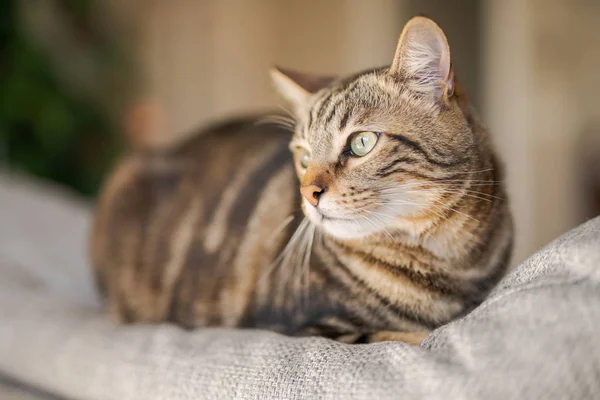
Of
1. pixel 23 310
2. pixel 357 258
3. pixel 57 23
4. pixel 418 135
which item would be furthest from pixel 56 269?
pixel 57 23

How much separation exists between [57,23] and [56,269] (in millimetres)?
1772

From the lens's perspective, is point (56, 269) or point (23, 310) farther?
point (56, 269)

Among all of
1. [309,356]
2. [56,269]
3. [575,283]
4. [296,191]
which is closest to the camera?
[575,283]

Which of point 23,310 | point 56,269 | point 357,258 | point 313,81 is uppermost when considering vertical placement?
point 313,81

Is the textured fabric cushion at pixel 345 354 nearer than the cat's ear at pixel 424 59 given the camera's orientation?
Yes

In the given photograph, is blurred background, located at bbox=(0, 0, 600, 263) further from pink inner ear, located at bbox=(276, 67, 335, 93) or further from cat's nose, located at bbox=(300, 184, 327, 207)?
cat's nose, located at bbox=(300, 184, 327, 207)

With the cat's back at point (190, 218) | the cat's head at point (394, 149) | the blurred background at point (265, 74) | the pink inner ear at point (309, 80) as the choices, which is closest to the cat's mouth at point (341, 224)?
the cat's head at point (394, 149)

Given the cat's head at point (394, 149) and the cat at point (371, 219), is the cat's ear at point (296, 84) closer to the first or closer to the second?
the cat at point (371, 219)

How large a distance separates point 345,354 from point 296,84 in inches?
20.3

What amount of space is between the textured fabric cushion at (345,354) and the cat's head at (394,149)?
18 centimetres

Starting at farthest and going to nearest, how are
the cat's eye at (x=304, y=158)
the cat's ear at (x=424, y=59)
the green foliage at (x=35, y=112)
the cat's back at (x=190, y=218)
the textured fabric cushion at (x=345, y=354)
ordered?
1. the green foliage at (x=35, y=112)
2. the cat's back at (x=190, y=218)
3. the cat's eye at (x=304, y=158)
4. the cat's ear at (x=424, y=59)
5. the textured fabric cushion at (x=345, y=354)

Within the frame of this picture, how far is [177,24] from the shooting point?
123 inches

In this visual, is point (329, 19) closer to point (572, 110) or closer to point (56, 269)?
point (572, 110)

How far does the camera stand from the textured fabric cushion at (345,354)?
57cm
